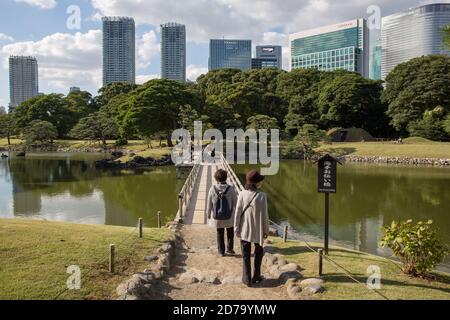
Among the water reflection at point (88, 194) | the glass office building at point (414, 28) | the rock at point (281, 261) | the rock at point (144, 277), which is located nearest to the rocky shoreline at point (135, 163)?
the water reflection at point (88, 194)

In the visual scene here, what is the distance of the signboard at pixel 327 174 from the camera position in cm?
745

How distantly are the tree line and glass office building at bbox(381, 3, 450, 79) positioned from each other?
40.2 feet

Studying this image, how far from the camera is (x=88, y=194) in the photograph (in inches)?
842

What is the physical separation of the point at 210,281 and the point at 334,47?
10639 cm

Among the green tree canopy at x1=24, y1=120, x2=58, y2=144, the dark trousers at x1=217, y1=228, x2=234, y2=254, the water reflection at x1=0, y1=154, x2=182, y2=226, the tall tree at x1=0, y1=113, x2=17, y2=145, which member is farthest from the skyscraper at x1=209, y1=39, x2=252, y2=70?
the dark trousers at x1=217, y1=228, x2=234, y2=254

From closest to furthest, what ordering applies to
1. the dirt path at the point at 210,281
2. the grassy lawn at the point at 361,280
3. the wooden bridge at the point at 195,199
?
the grassy lawn at the point at 361,280
the dirt path at the point at 210,281
the wooden bridge at the point at 195,199

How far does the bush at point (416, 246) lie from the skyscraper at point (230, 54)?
17410cm

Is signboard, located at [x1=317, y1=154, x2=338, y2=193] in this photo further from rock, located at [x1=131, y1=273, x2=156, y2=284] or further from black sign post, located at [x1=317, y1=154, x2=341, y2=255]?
rock, located at [x1=131, y1=273, x2=156, y2=284]

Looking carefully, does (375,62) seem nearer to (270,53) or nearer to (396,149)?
(396,149)

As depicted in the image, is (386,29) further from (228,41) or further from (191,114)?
(228,41)

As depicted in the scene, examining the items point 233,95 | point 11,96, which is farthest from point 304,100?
point 11,96

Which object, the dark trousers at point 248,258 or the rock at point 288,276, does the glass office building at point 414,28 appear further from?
the dark trousers at point 248,258

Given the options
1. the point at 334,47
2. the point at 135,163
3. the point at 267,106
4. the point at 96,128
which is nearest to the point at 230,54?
the point at 334,47
